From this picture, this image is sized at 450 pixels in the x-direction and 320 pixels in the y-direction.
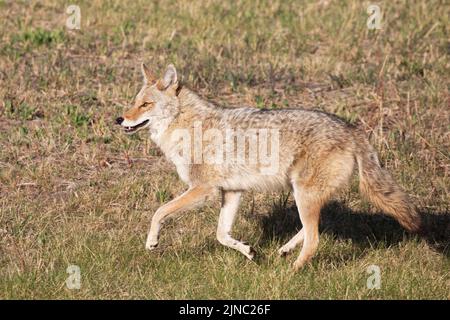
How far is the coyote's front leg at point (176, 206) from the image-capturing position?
7137 mm

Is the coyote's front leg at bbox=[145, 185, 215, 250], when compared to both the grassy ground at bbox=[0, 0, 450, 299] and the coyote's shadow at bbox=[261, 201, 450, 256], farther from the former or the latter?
the coyote's shadow at bbox=[261, 201, 450, 256]

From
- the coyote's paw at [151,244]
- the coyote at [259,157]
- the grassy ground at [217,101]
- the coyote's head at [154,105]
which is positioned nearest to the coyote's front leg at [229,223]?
the coyote at [259,157]

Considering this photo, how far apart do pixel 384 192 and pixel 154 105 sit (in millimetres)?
2002

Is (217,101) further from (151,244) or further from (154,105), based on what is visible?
(151,244)

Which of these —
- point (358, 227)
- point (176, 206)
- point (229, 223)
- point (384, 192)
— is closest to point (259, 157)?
point (229, 223)

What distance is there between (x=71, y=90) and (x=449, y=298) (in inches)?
218

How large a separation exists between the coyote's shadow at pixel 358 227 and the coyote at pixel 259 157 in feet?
1.97

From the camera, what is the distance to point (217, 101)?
10938mm

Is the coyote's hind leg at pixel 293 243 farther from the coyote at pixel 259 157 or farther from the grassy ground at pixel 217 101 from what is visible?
the grassy ground at pixel 217 101

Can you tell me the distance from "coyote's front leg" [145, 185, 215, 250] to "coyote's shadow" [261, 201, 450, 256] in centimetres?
83

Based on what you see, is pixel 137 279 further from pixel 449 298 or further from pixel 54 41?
pixel 54 41

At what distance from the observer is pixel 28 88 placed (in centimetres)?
1079

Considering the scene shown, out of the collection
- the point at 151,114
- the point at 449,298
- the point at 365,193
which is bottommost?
the point at 449,298

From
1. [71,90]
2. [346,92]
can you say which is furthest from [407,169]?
[71,90]
